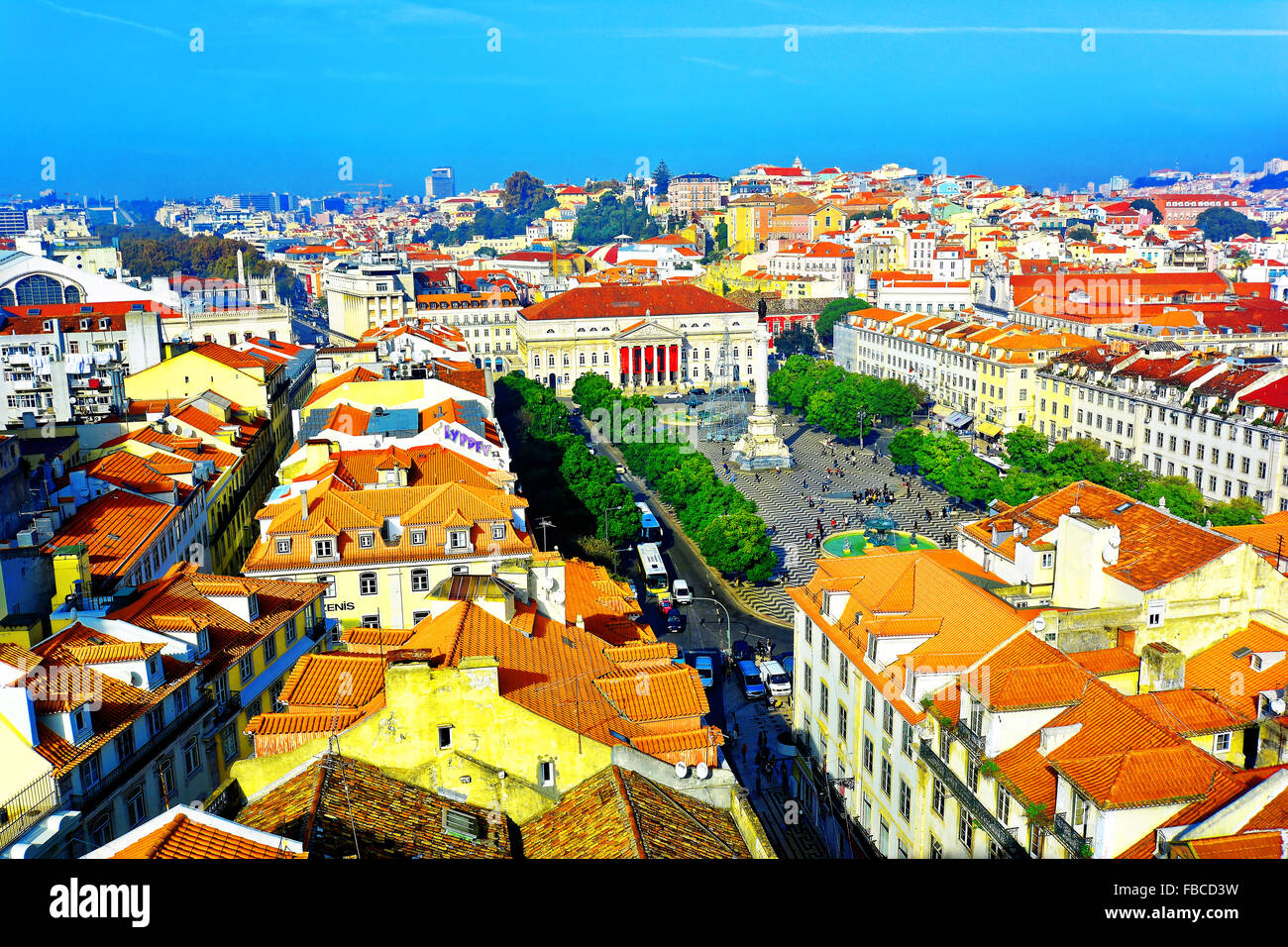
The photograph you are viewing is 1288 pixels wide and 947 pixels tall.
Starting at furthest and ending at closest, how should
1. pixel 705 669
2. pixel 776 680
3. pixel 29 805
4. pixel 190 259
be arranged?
1. pixel 190 259
2. pixel 705 669
3. pixel 776 680
4. pixel 29 805

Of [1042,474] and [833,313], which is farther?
[833,313]

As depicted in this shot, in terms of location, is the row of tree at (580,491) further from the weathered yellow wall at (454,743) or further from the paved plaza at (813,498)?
the weathered yellow wall at (454,743)

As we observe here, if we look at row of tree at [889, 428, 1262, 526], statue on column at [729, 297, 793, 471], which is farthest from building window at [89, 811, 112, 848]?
statue on column at [729, 297, 793, 471]

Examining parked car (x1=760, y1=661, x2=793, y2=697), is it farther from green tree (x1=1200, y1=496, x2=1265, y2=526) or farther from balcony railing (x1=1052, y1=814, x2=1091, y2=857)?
green tree (x1=1200, y1=496, x2=1265, y2=526)

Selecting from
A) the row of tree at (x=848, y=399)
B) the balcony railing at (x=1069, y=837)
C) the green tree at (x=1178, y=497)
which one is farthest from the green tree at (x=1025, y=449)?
the balcony railing at (x=1069, y=837)

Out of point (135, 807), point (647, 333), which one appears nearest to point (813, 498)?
point (135, 807)

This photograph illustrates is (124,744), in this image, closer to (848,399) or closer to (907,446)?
(907,446)

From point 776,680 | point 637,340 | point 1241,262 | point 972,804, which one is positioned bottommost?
point 776,680
